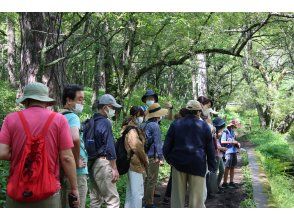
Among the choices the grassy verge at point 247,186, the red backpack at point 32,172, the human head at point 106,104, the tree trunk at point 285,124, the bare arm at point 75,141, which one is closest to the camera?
the red backpack at point 32,172

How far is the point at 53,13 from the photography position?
23.5 feet

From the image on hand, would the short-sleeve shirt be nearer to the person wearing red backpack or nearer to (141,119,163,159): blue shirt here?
the person wearing red backpack

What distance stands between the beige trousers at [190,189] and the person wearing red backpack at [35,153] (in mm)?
2491

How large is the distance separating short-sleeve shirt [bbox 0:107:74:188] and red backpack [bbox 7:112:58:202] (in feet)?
0.13

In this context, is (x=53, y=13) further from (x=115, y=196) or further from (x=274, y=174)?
(x=274, y=174)

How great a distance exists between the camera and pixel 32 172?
3.51 m

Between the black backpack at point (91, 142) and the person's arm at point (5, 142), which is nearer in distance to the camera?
the person's arm at point (5, 142)

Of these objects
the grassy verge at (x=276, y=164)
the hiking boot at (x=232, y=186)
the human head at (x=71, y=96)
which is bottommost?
the grassy verge at (x=276, y=164)

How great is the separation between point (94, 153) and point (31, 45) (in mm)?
2740

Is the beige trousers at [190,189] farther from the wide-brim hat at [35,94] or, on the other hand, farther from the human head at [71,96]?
the wide-brim hat at [35,94]

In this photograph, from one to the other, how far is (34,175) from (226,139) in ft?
19.0

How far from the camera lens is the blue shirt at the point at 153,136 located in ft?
22.9

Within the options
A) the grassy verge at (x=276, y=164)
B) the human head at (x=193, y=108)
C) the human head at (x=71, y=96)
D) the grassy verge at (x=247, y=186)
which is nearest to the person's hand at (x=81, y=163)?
the human head at (x=71, y=96)
